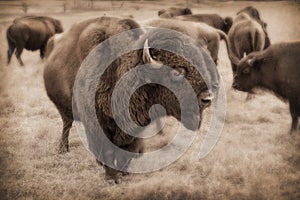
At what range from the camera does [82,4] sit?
393 centimetres

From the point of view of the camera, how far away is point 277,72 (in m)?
3.39

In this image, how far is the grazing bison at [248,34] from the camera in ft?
14.6

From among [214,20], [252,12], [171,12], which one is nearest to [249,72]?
[252,12]

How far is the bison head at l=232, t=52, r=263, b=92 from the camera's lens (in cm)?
356

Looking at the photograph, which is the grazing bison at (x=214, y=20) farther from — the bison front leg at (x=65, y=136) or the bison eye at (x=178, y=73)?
the bison eye at (x=178, y=73)

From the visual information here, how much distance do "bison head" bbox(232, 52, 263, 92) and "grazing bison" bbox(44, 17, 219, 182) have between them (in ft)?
5.32

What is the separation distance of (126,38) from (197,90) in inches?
22.9

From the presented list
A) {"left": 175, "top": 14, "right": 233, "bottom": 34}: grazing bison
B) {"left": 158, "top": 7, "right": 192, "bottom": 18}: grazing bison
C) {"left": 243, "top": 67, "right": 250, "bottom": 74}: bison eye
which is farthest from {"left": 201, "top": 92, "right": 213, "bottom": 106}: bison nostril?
{"left": 175, "top": 14, "right": 233, "bottom": 34}: grazing bison

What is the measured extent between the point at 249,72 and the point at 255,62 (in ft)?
0.49

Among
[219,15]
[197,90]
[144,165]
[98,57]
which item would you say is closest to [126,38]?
[98,57]

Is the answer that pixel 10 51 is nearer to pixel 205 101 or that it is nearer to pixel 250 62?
pixel 250 62

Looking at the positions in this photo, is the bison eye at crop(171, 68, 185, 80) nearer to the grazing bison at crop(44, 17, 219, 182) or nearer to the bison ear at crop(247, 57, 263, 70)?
the grazing bison at crop(44, 17, 219, 182)

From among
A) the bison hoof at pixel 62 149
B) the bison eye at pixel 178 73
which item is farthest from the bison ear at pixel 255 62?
the bison hoof at pixel 62 149

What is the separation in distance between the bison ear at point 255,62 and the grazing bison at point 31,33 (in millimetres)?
4723
